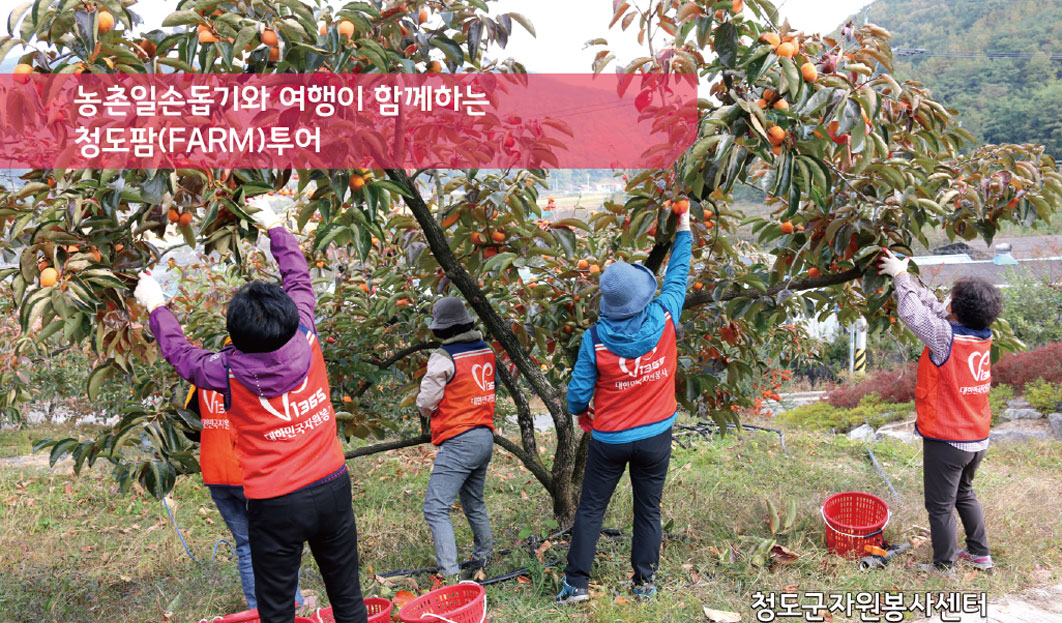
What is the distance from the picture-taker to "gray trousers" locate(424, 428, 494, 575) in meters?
3.20

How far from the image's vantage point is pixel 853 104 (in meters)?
2.32

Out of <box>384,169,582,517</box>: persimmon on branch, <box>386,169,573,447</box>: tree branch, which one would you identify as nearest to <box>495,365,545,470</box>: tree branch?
<box>384,169,582,517</box>: persimmon on branch

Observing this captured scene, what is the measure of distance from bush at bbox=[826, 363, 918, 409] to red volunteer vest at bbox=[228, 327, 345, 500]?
855 centimetres

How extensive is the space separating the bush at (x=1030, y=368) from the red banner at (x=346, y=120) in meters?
7.01

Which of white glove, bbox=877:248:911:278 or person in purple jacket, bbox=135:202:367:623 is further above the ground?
white glove, bbox=877:248:911:278

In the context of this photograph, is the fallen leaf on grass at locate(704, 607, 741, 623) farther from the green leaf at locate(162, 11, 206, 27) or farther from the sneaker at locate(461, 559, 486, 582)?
the green leaf at locate(162, 11, 206, 27)

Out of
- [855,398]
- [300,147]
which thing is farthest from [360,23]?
[855,398]

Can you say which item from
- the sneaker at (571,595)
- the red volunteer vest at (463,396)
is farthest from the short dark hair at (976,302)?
the red volunteer vest at (463,396)

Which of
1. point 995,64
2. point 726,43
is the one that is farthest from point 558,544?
point 995,64

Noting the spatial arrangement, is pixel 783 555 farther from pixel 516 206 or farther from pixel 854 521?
pixel 516 206

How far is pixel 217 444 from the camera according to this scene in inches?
109

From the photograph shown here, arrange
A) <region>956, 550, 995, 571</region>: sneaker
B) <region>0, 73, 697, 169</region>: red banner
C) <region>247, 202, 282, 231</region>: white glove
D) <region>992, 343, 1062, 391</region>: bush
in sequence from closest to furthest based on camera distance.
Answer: <region>0, 73, 697, 169</region>: red banner → <region>247, 202, 282, 231</region>: white glove → <region>956, 550, 995, 571</region>: sneaker → <region>992, 343, 1062, 391</region>: bush

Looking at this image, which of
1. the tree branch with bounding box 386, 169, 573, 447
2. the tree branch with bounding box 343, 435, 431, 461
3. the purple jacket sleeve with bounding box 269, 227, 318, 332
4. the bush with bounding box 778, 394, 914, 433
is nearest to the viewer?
the purple jacket sleeve with bounding box 269, 227, 318, 332

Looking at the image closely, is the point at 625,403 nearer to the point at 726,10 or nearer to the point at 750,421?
the point at 726,10
